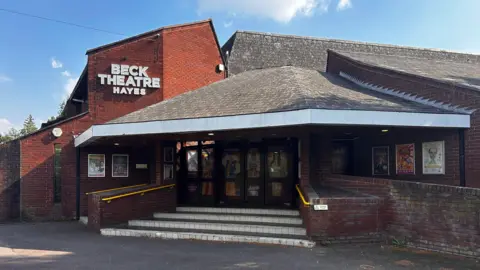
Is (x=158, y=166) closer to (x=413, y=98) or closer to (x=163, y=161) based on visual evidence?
(x=163, y=161)

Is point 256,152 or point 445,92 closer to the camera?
point 445,92

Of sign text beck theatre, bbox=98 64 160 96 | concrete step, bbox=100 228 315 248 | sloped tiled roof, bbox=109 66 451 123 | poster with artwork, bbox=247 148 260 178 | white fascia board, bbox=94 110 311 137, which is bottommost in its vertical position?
concrete step, bbox=100 228 315 248

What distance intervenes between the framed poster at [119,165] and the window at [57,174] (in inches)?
69.1

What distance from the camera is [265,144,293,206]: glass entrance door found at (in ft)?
40.5

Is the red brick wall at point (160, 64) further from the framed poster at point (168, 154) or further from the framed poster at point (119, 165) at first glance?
the framed poster at point (168, 154)

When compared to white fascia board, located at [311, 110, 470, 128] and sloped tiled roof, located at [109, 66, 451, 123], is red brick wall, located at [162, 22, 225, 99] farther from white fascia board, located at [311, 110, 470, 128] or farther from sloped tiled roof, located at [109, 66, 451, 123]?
white fascia board, located at [311, 110, 470, 128]

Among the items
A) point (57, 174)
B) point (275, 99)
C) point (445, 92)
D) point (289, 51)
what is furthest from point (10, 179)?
point (289, 51)

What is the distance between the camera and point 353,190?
32.6ft

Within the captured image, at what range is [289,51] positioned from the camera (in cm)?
2272

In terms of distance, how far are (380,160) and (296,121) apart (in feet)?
17.9

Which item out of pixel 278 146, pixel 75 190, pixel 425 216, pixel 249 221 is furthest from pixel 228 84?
pixel 425 216

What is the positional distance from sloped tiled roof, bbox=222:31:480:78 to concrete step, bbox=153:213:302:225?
11027 mm

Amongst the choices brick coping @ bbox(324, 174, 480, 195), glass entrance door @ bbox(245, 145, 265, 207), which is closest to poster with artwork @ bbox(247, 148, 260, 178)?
glass entrance door @ bbox(245, 145, 265, 207)

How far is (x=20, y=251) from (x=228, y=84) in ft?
25.5
